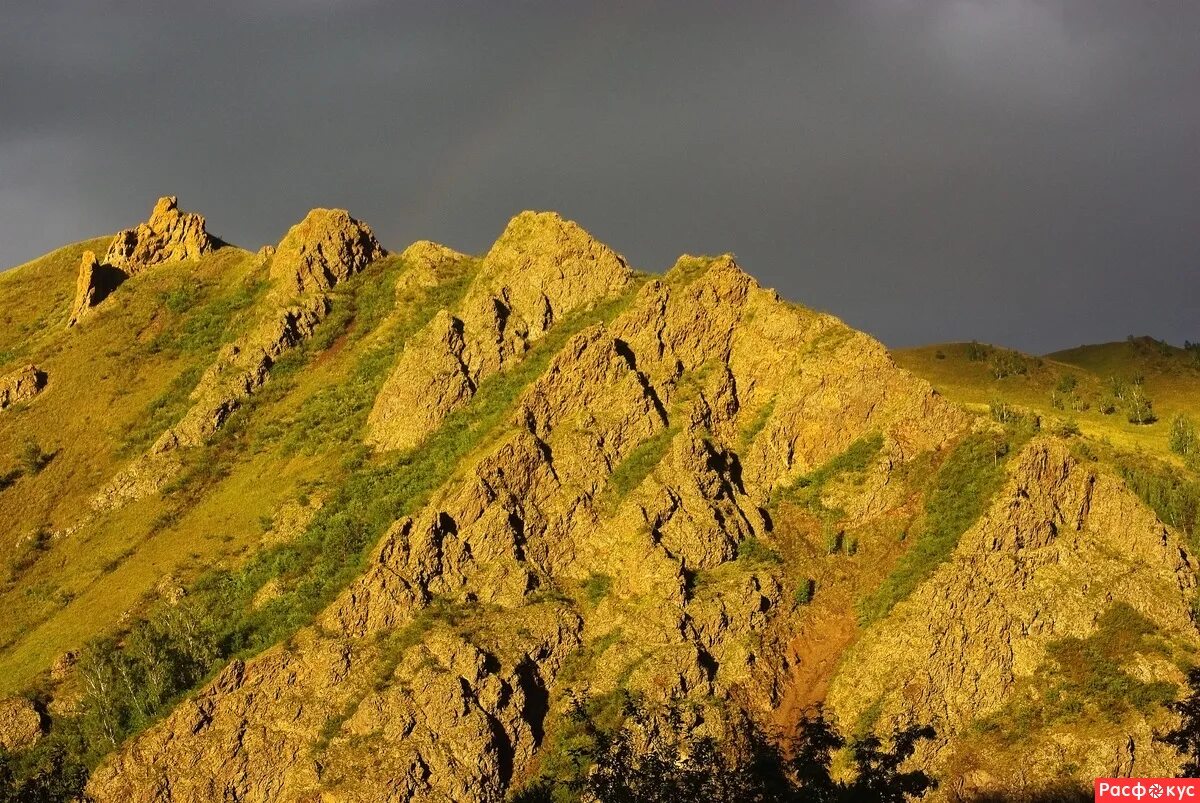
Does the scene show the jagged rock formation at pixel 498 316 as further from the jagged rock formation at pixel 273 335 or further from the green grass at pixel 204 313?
the green grass at pixel 204 313

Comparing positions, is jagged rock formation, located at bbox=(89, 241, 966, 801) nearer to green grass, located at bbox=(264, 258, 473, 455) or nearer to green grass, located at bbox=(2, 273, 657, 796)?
green grass, located at bbox=(2, 273, 657, 796)

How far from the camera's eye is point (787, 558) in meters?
75.8

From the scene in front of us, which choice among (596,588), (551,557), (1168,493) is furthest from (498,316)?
(1168,493)

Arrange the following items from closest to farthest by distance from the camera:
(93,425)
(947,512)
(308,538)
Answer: (947,512) → (308,538) → (93,425)

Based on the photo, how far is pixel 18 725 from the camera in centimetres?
6562

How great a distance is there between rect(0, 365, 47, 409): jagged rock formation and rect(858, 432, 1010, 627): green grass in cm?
6719

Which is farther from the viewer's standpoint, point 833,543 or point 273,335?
point 273,335

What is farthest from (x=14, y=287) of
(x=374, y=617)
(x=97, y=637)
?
(x=374, y=617)

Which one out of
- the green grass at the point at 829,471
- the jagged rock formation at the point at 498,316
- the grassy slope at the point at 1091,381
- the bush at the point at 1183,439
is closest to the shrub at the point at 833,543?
the green grass at the point at 829,471

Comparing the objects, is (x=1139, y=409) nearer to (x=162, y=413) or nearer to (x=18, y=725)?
(x=162, y=413)

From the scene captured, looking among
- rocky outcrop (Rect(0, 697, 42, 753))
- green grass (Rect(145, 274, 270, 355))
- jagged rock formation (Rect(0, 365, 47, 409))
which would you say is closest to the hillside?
rocky outcrop (Rect(0, 697, 42, 753))

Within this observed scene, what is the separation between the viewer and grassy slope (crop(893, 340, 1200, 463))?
390 feet

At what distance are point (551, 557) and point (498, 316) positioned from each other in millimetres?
22185

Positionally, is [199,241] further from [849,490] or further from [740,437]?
[849,490]
